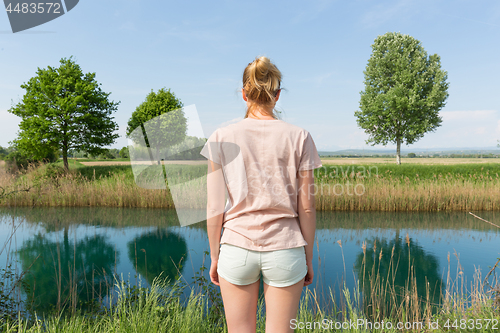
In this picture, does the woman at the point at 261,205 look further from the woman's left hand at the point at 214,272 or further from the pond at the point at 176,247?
the pond at the point at 176,247

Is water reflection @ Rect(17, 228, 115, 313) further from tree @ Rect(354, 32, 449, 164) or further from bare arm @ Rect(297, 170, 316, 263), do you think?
tree @ Rect(354, 32, 449, 164)

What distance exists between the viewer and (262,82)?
4.04 feet

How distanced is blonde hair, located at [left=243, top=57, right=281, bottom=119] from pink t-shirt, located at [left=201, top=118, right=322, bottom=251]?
11cm

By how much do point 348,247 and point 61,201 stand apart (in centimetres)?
898

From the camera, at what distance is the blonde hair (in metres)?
1.23

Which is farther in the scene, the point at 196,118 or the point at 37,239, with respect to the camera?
the point at 37,239

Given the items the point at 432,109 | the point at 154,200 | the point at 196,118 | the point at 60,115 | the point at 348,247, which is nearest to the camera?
the point at 196,118

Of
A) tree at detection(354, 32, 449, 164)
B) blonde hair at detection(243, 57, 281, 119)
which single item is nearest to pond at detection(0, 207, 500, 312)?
blonde hair at detection(243, 57, 281, 119)

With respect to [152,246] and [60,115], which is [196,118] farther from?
[60,115]

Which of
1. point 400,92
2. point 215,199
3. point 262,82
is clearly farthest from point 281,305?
point 400,92

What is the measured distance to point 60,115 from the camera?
56.4 feet

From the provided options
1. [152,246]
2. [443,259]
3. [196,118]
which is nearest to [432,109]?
A: [443,259]

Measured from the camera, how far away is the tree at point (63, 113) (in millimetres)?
16656

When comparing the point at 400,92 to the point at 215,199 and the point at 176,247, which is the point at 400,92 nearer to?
the point at 176,247
